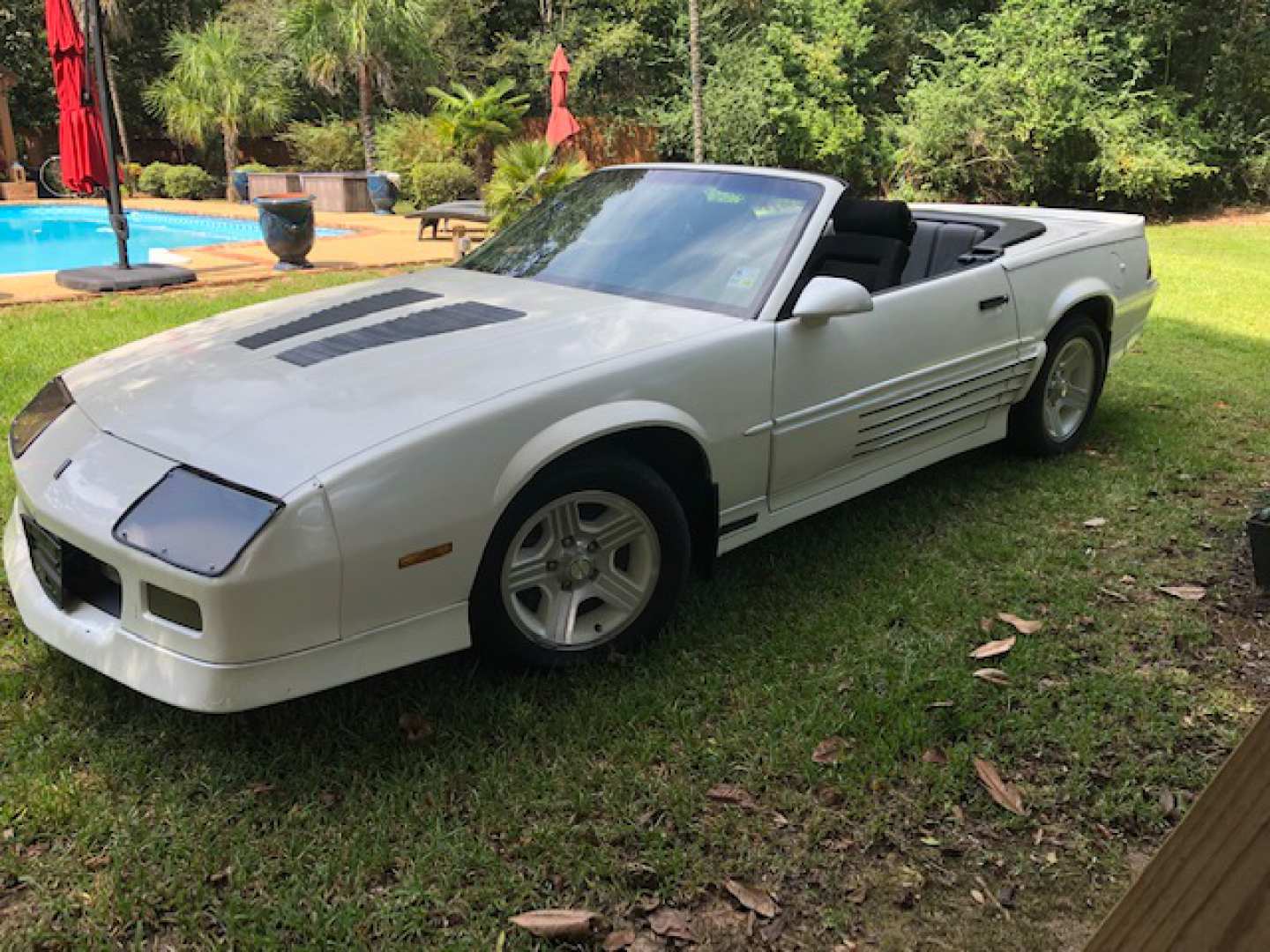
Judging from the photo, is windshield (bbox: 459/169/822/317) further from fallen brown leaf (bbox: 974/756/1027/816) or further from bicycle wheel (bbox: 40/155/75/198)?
bicycle wheel (bbox: 40/155/75/198)

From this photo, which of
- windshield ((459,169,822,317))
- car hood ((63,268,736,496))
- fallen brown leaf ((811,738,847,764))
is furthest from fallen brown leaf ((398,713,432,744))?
windshield ((459,169,822,317))

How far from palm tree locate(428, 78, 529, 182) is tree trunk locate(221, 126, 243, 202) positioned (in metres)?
5.41

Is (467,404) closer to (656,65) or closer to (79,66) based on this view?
(79,66)

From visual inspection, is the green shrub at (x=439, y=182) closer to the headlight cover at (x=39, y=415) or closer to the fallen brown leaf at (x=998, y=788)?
the headlight cover at (x=39, y=415)

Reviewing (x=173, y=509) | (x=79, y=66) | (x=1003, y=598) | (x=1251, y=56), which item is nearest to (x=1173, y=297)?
(x=1003, y=598)

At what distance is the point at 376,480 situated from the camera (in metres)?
2.42

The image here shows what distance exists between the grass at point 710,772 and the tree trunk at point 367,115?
19.6 m

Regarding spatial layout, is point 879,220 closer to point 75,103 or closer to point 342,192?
point 75,103

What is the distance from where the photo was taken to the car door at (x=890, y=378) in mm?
3432

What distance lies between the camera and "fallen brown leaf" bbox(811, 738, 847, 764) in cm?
268

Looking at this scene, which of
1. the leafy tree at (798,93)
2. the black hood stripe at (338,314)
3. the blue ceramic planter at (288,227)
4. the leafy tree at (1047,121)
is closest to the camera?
the black hood stripe at (338,314)

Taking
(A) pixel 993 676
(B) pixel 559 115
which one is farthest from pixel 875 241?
(B) pixel 559 115

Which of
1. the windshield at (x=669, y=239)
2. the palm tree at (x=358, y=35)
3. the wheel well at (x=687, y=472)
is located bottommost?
the wheel well at (x=687, y=472)

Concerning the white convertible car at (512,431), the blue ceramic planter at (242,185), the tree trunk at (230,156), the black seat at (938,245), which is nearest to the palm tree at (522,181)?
the black seat at (938,245)
